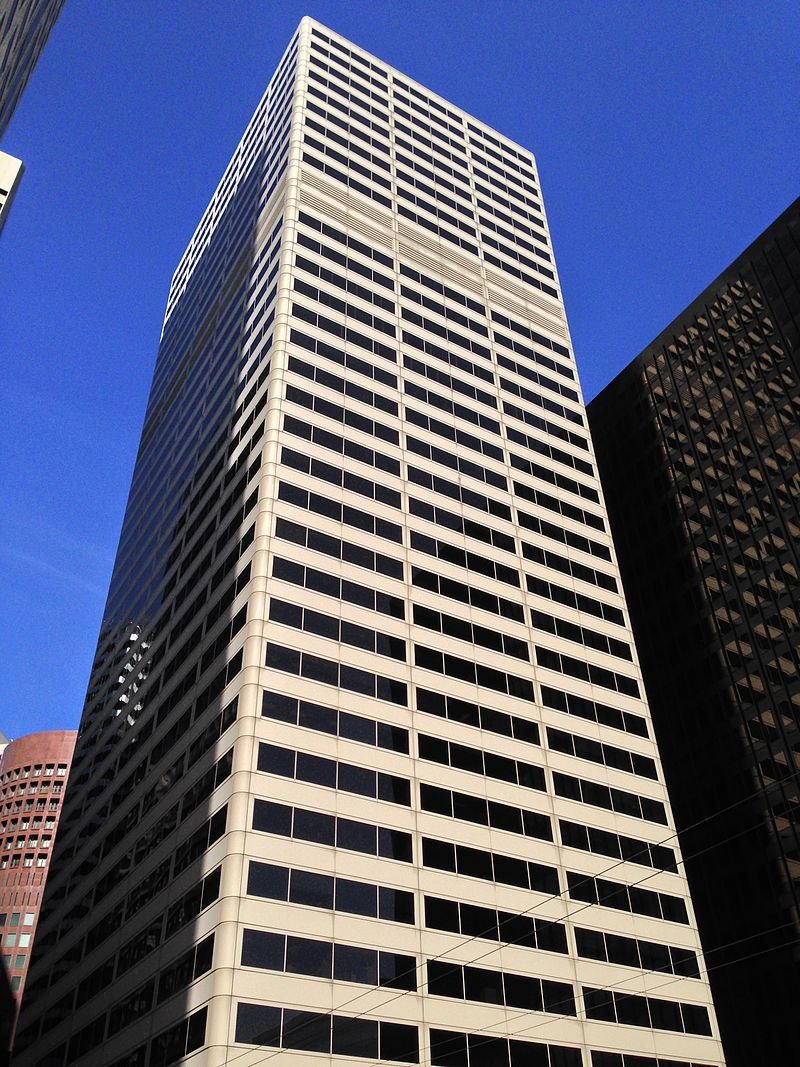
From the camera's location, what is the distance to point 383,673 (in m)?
58.6

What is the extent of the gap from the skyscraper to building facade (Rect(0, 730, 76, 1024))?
62707 mm

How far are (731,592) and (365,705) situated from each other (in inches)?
1861

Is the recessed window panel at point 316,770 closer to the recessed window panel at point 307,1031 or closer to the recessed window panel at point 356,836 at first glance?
the recessed window panel at point 356,836

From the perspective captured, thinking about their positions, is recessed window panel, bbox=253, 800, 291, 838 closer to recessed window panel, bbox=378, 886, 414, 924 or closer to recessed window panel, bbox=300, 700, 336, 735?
recessed window panel, bbox=300, 700, 336, 735

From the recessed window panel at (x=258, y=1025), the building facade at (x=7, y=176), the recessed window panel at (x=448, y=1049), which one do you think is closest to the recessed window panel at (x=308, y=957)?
the recessed window panel at (x=258, y=1025)

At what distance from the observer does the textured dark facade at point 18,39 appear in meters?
53.1

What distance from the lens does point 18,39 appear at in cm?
6228

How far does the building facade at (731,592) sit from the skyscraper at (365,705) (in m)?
17.6

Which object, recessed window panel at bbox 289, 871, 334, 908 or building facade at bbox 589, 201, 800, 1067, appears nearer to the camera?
recessed window panel at bbox 289, 871, 334, 908

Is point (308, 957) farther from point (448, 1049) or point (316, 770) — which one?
point (316, 770)

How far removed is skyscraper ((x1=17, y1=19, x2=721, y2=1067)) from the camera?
47.9 meters

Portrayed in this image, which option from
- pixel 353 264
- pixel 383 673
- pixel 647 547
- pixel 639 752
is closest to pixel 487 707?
pixel 383 673


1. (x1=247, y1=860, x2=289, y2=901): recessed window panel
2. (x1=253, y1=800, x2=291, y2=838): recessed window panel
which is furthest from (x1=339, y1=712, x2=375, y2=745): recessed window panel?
(x1=247, y1=860, x2=289, y2=901): recessed window panel

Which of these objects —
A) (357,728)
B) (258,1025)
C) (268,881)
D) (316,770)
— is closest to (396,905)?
(268,881)
